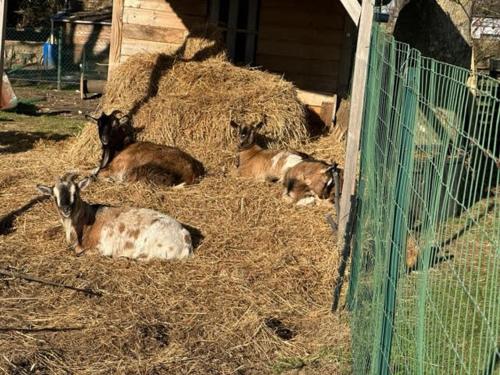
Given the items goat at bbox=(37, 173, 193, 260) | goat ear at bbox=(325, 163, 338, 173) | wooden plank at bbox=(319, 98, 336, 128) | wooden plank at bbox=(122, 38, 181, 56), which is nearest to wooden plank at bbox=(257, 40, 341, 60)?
wooden plank at bbox=(319, 98, 336, 128)

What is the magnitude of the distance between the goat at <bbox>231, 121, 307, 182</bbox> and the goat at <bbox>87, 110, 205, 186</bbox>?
2.37 feet

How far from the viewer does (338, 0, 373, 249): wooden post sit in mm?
7496

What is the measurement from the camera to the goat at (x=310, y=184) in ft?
33.7

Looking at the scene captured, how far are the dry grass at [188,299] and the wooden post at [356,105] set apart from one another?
0.57 m

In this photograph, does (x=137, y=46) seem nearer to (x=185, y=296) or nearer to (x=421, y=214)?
(x=185, y=296)

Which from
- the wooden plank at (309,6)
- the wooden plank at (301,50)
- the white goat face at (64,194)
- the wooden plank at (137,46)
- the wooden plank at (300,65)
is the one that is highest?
the wooden plank at (309,6)

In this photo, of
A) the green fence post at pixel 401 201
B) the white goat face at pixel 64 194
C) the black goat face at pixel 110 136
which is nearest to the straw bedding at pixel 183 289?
the white goat face at pixel 64 194

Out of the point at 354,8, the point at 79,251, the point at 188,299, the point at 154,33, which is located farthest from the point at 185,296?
the point at 154,33

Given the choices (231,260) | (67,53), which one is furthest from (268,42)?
(67,53)

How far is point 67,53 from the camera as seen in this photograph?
113 feet

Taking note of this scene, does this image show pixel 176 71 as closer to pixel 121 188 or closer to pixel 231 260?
pixel 121 188

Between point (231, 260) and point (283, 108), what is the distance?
18.0 ft

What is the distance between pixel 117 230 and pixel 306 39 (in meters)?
8.31

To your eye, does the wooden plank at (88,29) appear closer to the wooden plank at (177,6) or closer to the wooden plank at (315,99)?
the wooden plank at (177,6)
